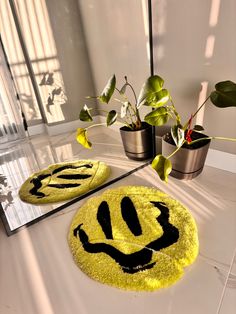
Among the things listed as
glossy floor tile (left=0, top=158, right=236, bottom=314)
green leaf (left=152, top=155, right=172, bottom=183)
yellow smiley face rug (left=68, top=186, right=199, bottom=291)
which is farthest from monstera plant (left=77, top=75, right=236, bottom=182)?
glossy floor tile (left=0, top=158, right=236, bottom=314)

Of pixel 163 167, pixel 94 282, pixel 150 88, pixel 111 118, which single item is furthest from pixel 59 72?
pixel 94 282

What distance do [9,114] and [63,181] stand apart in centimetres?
56

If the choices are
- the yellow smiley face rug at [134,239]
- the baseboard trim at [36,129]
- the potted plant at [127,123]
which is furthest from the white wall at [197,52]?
the baseboard trim at [36,129]

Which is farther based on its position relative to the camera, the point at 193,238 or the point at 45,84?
the point at 45,84

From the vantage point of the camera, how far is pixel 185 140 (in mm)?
1395

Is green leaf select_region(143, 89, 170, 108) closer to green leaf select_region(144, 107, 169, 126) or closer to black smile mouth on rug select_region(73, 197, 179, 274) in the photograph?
green leaf select_region(144, 107, 169, 126)

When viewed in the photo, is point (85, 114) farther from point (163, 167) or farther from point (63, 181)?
point (163, 167)

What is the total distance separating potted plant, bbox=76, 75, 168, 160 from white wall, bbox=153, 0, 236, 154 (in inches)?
11.4

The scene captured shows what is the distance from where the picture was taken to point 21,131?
1548mm

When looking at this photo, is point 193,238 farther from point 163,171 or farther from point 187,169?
point 187,169

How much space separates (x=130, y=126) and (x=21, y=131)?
29.9 inches

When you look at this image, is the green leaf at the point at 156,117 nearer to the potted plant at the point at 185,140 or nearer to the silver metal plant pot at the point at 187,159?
the potted plant at the point at 185,140

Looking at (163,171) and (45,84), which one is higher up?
(45,84)

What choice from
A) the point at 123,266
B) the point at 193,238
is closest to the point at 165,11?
the point at 193,238
